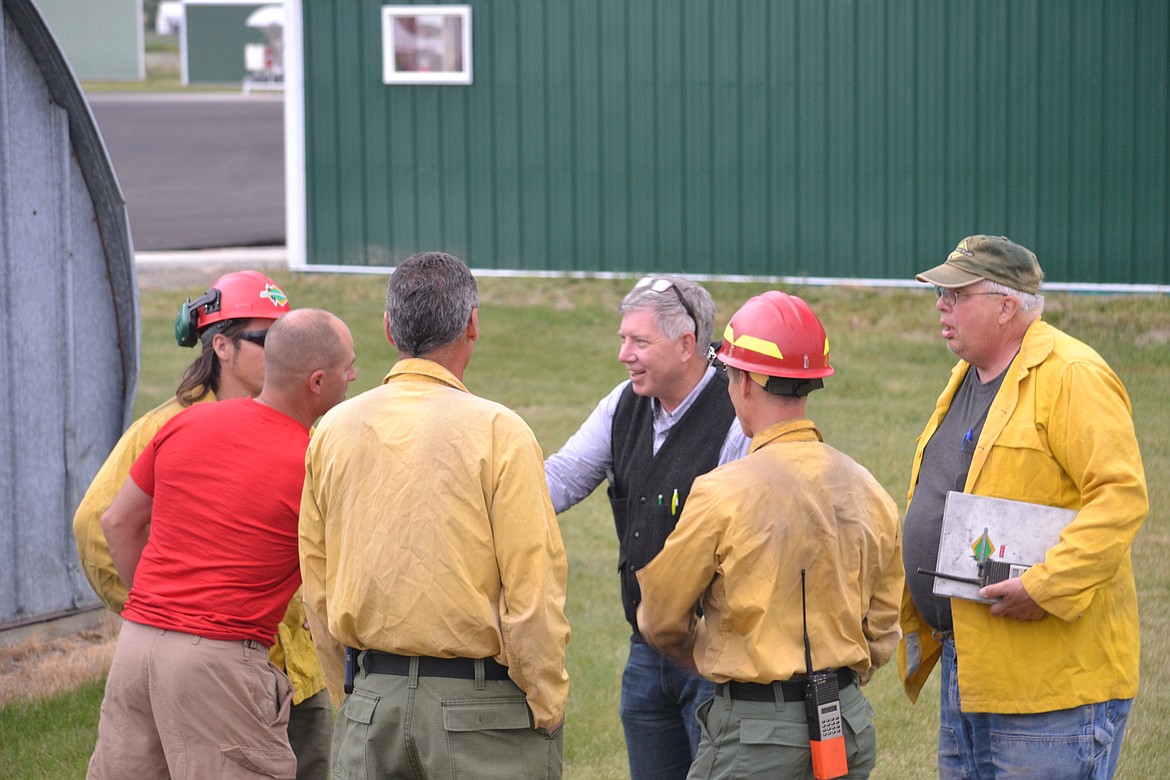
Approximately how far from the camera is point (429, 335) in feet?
10.9

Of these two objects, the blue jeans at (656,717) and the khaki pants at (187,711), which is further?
the blue jeans at (656,717)

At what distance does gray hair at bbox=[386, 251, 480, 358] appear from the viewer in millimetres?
3281

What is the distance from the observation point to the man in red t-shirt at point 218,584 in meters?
3.53

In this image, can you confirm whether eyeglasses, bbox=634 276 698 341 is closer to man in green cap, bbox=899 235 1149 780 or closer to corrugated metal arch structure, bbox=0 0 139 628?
man in green cap, bbox=899 235 1149 780

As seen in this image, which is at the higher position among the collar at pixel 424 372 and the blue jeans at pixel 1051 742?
the collar at pixel 424 372

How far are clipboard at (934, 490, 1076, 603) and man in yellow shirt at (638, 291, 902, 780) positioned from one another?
13.4 inches

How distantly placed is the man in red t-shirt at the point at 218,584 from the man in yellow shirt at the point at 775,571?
42.8 inches

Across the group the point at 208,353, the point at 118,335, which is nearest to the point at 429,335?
the point at 208,353

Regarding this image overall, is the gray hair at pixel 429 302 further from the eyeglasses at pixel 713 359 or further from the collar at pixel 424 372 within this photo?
the eyeglasses at pixel 713 359

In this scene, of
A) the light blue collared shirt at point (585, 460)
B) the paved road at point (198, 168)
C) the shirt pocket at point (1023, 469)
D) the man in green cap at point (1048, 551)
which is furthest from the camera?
the paved road at point (198, 168)

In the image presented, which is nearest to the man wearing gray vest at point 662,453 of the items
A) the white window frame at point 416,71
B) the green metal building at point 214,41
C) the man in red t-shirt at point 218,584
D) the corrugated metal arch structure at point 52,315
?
the man in red t-shirt at point 218,584

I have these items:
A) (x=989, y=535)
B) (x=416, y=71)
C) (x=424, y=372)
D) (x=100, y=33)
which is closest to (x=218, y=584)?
(x=424, y=372)

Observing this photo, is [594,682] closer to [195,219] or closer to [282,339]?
[282,339]

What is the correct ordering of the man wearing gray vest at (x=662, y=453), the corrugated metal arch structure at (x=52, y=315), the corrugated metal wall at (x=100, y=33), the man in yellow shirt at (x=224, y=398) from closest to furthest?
1. the man wearing gray vest at (x=662, y=453)
2. the man in yellow shirt at (x=224, y=398)
3. the corrugated metal arch structure at (x=52, y=315)
4. the corrugated metal wall at (x=100, y=33)
